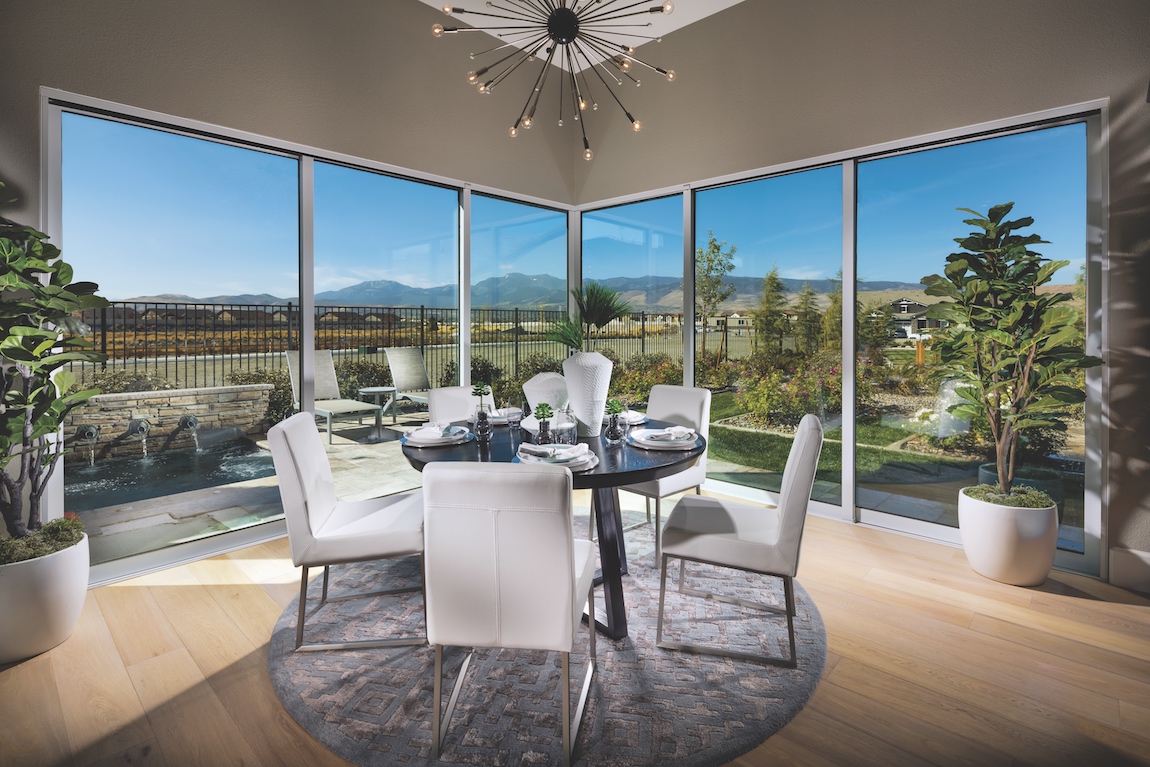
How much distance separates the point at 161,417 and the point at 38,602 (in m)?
1.12

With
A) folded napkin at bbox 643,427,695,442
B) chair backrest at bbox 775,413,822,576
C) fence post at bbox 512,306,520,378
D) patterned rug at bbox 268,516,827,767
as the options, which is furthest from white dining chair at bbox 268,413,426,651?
fence post at bbox 512,306,520,378

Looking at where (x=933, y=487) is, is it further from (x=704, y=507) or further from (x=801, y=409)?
(x=704, y=507)

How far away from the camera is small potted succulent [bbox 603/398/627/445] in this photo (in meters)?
2.64

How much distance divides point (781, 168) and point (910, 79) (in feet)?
2.82

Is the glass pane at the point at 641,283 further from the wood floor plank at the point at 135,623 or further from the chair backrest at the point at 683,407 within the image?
the wood floor plank at the point at 135,623

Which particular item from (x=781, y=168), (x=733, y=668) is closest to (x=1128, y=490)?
(x=733, y=668)

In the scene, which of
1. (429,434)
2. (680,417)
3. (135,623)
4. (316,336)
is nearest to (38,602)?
(135,623)

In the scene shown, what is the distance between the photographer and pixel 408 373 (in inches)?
163

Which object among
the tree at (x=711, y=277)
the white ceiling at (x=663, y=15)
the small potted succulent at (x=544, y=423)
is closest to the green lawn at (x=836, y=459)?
the tree at (x=711, y=277)

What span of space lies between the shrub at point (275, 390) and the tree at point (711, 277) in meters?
3.03

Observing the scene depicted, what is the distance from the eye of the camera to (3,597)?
84.4 inches

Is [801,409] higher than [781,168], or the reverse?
[781,168]

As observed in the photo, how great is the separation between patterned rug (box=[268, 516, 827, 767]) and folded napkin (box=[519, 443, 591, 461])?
81 cm

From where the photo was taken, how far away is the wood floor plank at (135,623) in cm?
231
